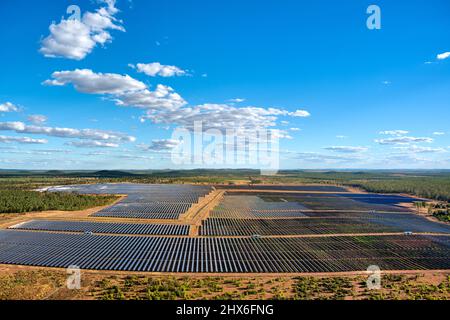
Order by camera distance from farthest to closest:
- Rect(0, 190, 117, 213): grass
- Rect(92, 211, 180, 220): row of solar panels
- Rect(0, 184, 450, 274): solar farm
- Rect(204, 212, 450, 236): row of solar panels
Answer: Rect(0, 190, 117, 213): grass → Rect(92, 211, 180, 220): row of solar panels → Rect(204, 212, 450, 236): row of solar panels → Rect(0, 184, 450, 274): solar farm

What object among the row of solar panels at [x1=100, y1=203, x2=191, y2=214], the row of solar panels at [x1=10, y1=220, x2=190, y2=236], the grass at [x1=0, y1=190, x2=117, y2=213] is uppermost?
the grass at [x1=0, y1=190, x2=117, y2=213]

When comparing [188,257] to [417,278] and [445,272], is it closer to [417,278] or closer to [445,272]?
[417,278]

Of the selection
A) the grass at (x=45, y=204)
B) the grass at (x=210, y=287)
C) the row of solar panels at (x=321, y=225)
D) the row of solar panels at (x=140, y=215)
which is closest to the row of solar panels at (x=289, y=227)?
the row of solar panels at (x=321, y=225)

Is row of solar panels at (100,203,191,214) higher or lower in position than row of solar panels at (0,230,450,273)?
higher

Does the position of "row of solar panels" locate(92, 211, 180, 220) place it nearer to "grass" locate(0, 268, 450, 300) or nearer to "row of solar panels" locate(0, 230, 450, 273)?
"row of solar panels" locate(0, 230, 450, 273)

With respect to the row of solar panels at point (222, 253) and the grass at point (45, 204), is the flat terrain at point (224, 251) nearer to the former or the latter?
the row of solar panels at point (222, 253)

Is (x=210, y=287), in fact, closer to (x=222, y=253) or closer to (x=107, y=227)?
(x=222, y=253)

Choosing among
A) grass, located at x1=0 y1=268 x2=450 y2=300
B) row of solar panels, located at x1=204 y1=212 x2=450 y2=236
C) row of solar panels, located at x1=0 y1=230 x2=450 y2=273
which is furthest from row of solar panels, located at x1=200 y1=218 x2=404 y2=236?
grass, located at x1=0 y1=268 x2=450 y2=300
